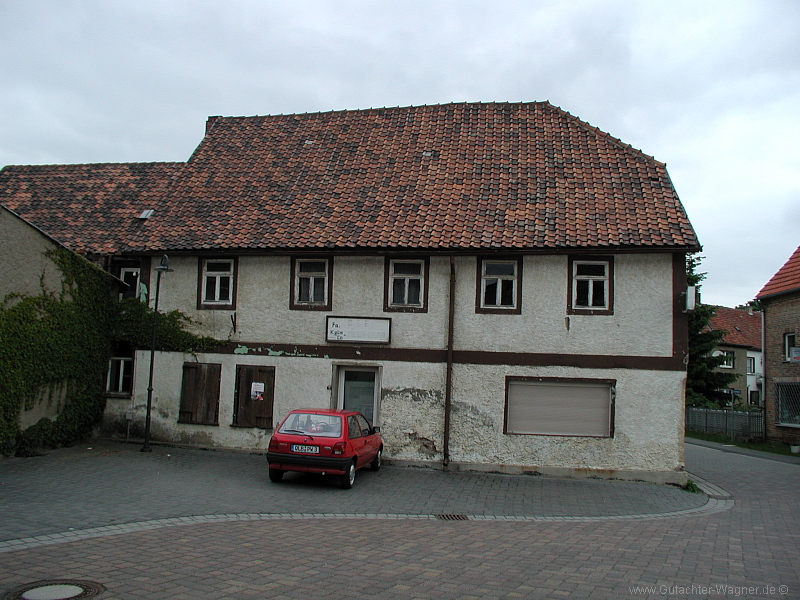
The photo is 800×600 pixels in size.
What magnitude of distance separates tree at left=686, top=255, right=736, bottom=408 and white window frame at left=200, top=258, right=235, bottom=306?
23680mm

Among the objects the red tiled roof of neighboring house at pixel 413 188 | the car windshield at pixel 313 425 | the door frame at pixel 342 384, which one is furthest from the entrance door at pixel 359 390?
the car windshield at pixel 313 425

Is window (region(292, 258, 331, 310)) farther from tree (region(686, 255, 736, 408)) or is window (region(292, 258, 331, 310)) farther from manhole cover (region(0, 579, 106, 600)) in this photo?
tree (region(686, 255, 736, 408))

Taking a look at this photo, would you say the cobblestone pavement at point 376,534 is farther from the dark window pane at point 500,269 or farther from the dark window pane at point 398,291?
the dark window pane at point 500,269

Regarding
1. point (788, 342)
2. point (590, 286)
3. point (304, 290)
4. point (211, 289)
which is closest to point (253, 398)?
point (304, 290)

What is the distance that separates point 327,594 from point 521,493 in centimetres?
788

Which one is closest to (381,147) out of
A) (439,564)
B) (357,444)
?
(357,444)

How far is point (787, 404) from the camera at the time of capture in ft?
89.1

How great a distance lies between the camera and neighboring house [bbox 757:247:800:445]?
87.5ft

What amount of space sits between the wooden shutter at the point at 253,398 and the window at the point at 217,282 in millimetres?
1860

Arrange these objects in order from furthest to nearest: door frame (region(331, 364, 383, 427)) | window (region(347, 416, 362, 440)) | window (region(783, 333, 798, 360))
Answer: window (region(783, 333, 798, 360)) → door frame (region(331, 364, 383, 427)) → window (region(347, 416, 362, 440))

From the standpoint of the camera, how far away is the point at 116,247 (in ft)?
A: 60.9

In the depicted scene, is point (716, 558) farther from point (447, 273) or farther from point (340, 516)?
point (447, 273)

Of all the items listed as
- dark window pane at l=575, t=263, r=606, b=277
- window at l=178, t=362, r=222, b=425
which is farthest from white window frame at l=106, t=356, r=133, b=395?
dark window pane at l=575, t=263, r=606, b=277

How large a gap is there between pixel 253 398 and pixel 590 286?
871 centimetres
